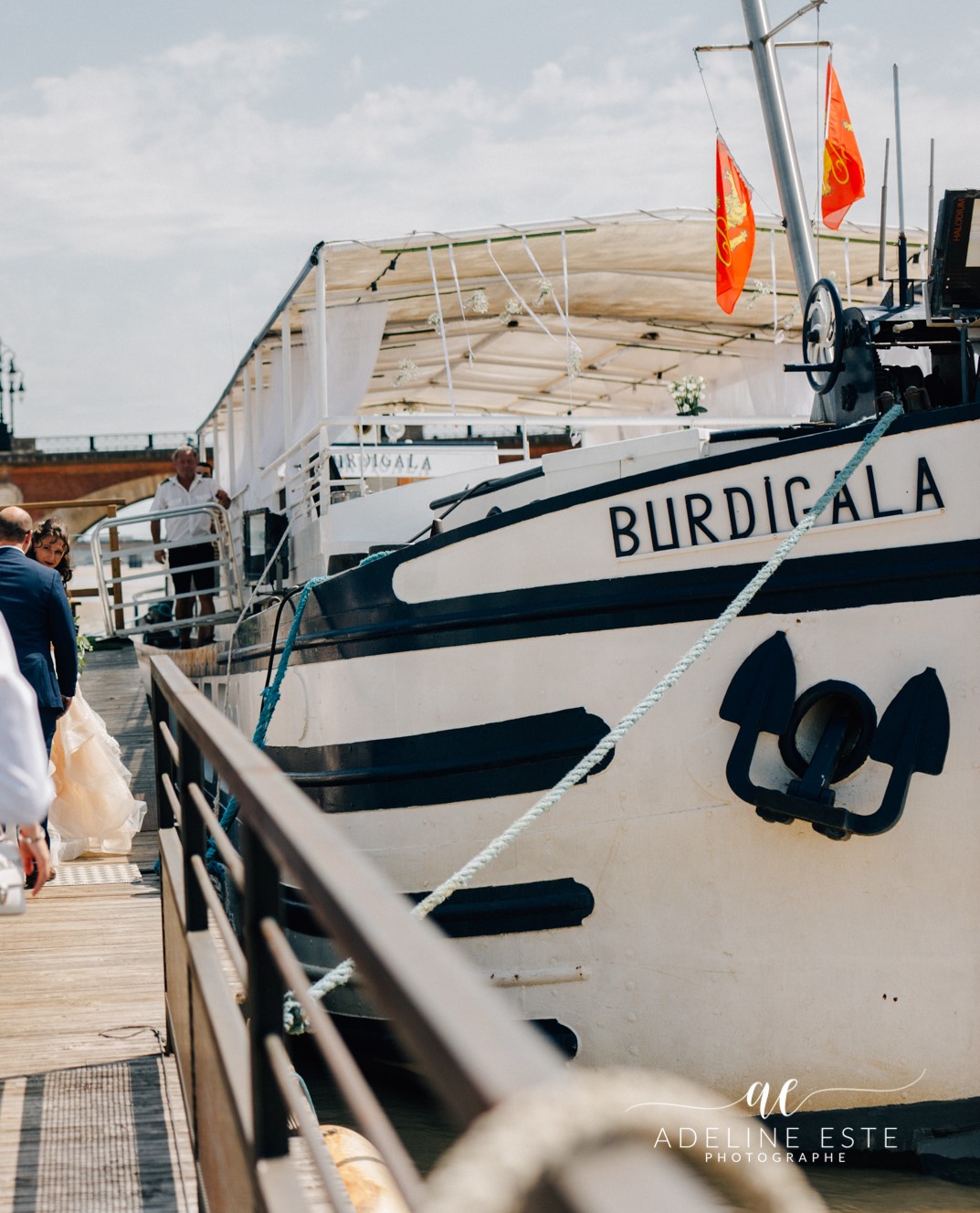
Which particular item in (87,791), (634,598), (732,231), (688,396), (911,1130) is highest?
(732,231)

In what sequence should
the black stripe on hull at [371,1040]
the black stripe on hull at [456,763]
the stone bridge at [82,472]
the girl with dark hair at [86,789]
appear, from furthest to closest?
the stone bridge at [82,472]
the girl with dark hair at [86,789]
the black stripe on hull at [371,1040]
the black stripe on hull at [456,763]

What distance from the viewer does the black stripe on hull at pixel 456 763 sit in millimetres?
4754

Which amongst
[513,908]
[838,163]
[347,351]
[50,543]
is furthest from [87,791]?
[838,163]

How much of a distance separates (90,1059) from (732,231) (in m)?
5.98

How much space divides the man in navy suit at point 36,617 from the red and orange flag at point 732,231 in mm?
4480

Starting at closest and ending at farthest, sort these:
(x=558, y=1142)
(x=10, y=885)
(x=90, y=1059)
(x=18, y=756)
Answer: (x=558, y=1142), (x=18, y=756), (x=10, y=885), (x=90, y=1059)

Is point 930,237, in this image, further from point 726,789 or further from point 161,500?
point 161,500

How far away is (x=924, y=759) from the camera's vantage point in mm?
4352

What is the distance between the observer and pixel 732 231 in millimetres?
7797

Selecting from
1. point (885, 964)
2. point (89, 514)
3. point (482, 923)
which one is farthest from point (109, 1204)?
point (89, 514)

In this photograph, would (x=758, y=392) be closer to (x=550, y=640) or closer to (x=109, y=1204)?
(x=550, y=640)

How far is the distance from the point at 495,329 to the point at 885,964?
6.60 meters

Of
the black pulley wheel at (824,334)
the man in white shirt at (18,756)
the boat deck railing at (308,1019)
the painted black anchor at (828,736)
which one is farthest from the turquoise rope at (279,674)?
the man in white shirt at (18,756)

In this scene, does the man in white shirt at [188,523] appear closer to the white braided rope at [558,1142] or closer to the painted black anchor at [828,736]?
the painted black anchor at [828,736]
